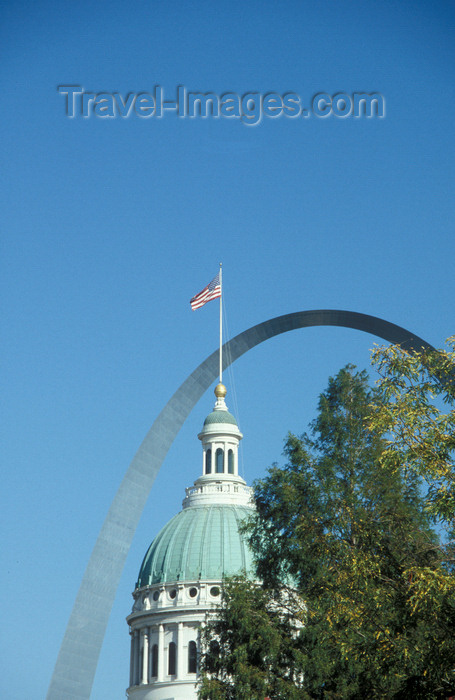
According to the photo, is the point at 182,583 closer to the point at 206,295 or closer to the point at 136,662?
the point at 136,662

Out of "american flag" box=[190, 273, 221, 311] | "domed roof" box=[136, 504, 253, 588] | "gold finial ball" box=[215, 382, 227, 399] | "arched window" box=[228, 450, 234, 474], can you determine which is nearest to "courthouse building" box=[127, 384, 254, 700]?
"domed roof" box=[136, 504, 253, 588]

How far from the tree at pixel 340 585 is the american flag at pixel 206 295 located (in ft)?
72.3

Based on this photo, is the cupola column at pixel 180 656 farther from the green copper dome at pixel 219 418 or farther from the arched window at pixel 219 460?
the green copper dome at pixel 219 418

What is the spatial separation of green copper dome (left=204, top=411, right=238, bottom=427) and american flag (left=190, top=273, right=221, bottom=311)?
48.9 meters

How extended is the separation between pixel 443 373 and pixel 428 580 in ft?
16.1

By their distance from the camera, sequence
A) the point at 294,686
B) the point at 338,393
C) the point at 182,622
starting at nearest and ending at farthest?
the point at 294,686 < the point at 338,393 < the point at 182,622

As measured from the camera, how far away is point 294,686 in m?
37.4

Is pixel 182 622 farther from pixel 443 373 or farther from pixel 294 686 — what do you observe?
pixel 443 373

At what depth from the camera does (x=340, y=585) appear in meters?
27.9

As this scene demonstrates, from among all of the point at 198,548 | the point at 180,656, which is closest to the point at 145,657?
the point at 180,656

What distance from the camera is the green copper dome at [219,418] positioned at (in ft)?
382

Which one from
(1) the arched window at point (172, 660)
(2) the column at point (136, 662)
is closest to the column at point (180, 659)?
(1) the arched window at point (172, 660)

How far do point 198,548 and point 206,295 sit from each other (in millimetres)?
42501

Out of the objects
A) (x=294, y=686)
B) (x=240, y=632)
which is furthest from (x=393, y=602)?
(x=240, y=632)
